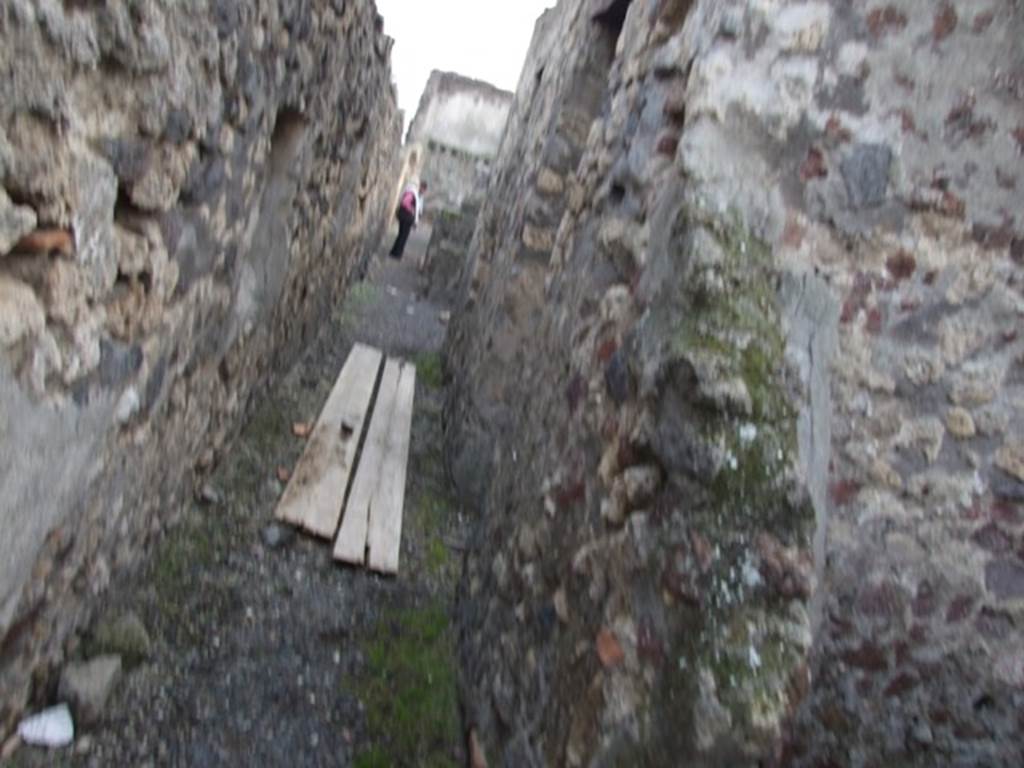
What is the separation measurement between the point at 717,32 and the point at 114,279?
168 cm

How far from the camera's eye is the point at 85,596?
1905mm

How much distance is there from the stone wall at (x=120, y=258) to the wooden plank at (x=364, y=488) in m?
0.61

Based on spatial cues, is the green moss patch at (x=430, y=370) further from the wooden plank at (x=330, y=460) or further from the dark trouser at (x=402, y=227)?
the dark trouser at (x=402, y=227)

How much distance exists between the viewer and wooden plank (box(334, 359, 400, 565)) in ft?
9.27

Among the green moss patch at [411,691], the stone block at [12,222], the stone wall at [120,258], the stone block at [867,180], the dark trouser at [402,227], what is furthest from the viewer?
the dark trouser at [402,227]

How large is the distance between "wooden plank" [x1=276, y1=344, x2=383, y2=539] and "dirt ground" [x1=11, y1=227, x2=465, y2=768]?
8 cm

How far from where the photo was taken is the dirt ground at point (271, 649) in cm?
189

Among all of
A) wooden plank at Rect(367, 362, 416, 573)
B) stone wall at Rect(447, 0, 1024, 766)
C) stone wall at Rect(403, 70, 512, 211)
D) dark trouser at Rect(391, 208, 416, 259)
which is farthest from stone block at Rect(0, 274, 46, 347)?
stone wall at Rect(403, 70, 512, 211)

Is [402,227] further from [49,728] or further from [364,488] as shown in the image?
[49,728]

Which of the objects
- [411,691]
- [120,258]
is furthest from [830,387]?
[120,258]

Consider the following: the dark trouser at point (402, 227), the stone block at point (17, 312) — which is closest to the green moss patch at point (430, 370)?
the stone block at point (17, 312)

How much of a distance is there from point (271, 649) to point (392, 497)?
1.10m

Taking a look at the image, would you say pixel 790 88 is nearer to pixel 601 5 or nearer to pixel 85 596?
pixel 601 5

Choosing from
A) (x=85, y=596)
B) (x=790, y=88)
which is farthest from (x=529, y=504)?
(x=790, y=88)
